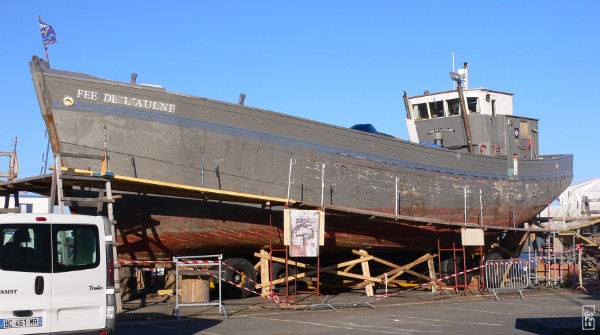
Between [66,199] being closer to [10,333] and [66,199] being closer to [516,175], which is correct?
[10,333]

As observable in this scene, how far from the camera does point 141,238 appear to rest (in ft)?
58.3

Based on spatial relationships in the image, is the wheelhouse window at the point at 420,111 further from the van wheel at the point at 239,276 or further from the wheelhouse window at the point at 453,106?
the van wheel at the point at 239,276

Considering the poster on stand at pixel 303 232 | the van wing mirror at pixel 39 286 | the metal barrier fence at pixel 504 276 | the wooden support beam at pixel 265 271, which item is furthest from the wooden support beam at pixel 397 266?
the van wing mirror at pixel 39 286

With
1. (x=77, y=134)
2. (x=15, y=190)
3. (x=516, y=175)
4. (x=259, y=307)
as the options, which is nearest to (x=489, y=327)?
(x=259, y=307)

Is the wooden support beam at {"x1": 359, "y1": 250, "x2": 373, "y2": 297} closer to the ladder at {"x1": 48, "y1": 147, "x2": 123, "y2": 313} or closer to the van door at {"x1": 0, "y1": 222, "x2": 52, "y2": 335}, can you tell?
the ladder at {"x1": 48, "y1": 147, "x2": 123, "y2": 313}

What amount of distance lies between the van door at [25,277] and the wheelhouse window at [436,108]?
795 inches

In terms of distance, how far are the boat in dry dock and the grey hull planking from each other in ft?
0.09

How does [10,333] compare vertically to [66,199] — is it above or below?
below

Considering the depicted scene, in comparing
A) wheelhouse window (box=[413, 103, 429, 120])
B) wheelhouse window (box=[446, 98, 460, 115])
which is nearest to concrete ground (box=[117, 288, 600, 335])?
wheelhouse window (box=[446, 98, 460, 115])

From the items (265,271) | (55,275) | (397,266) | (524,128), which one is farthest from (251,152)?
(524,128)

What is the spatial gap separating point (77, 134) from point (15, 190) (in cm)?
212

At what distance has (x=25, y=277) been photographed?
8.86m

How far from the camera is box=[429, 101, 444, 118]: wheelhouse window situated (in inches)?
1072

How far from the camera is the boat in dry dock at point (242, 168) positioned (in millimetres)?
16891
